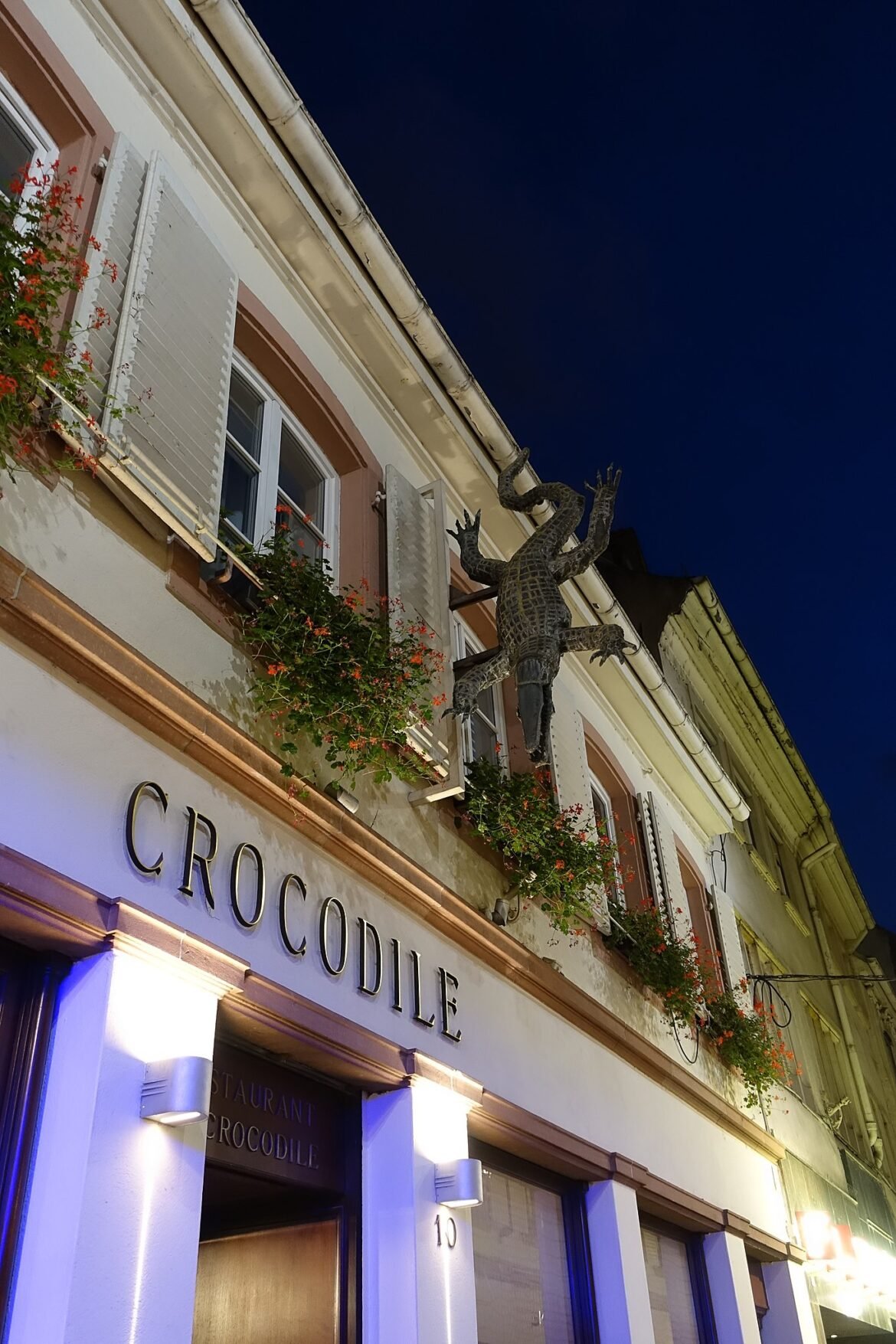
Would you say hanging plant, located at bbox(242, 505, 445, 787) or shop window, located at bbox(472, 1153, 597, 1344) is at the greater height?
hanging plant, located at bbox(242, 505, 445, 787)

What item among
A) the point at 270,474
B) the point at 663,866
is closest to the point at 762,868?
the point at 663,866

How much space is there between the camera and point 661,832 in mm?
11000

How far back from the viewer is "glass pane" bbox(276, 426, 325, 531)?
22.3 feet

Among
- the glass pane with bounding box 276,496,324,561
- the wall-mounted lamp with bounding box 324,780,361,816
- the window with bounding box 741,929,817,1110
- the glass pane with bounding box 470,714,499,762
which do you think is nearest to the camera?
the wall-mounted lamp with bounding box 324,780,361,816

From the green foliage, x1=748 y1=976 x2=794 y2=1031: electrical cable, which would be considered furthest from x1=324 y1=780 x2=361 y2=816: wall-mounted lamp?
x1=748 y1=976 x2=794 y2=1031: electrical cable

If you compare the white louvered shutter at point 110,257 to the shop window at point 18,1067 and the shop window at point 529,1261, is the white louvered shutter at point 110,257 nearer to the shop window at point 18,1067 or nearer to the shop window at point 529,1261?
the shop window at point 18,1067

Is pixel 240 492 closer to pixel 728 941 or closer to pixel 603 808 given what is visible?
pixel 603 808

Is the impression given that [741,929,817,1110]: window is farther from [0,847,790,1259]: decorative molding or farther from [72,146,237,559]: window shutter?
[72,146,237,559]: window shutter

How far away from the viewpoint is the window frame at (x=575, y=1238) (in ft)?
21.7

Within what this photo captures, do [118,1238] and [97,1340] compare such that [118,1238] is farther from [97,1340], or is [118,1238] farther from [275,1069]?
[275,1069]

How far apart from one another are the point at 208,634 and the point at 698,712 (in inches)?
466

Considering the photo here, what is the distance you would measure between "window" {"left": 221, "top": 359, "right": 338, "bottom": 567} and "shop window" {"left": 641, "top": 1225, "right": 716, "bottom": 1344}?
17.2 ft

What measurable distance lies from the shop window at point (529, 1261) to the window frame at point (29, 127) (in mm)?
5435

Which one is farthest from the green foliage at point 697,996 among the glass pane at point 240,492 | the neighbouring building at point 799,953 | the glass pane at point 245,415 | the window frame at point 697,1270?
the glass pane at point 245,415
